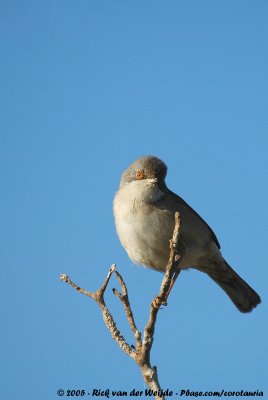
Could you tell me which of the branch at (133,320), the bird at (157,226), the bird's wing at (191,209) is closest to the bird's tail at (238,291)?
the bird at (157,226)

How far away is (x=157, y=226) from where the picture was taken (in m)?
7.35

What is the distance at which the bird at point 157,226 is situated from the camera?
24.3 ft

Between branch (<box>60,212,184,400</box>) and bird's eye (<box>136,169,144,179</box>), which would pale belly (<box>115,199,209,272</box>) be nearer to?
bird's eye (<box>136,169,144,179</box>)

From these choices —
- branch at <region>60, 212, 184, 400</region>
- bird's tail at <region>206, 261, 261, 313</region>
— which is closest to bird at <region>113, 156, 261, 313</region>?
bird's tail at <region>206, 261, 261, 313</region>

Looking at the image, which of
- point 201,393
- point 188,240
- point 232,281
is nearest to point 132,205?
point 188,240

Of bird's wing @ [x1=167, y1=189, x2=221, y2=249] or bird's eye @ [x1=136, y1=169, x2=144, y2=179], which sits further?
bird's wing @ [x1=167, y1=189, x2=221, y2=249]

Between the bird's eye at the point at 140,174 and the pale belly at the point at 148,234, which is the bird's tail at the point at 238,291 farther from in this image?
the bird's eye at the point at 140,174

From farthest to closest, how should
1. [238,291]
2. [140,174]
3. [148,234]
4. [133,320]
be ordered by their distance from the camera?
[238,291], [140,174], [148,234], [133,320]

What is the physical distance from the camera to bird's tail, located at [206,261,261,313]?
28.7ft

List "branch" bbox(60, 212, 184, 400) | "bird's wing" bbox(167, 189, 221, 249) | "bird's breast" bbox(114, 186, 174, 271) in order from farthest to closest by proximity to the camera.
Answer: "bird's wing" bbox(167, 189, 221, 249)
"bird's breast" bbox(114, 186, 174, 271)
"branch" bbox(60, 212, 184, 400)

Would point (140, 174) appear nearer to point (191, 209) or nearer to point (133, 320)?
point (191, 209)

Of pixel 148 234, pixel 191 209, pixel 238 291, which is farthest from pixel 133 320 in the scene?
Result: pixel 238 291

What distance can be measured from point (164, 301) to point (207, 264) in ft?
10.8

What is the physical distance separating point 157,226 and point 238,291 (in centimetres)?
222
